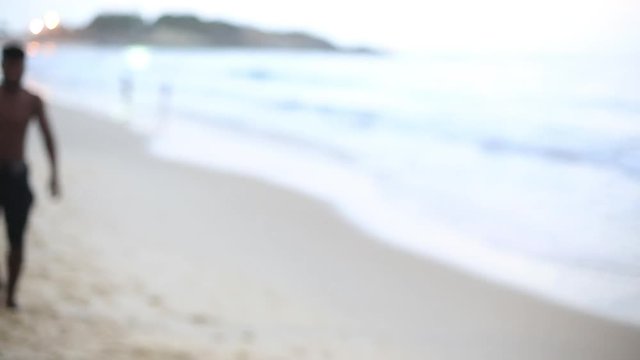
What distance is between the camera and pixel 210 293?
215 centimetres

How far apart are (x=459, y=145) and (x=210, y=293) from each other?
2309 millimetres

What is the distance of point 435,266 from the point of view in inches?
111

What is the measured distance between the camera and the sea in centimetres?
210

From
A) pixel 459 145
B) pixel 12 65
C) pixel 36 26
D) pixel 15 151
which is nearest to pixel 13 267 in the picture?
pixel 15 151

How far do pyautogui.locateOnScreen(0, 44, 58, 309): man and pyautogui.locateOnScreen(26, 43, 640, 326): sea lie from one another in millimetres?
110

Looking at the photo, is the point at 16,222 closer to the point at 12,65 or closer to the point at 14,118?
the point at 14,118

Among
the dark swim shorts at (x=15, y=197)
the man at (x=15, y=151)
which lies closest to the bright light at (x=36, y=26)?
the man at (x=15, y=151)

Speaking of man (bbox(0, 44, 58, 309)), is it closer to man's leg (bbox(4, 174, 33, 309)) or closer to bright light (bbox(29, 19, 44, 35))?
man's leg (bbox(4, 174, 33, 309))

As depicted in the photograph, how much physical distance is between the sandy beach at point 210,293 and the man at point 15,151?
2.1 inches

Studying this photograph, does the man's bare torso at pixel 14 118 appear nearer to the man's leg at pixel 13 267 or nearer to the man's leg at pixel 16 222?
the man's leg at pixel 16 222

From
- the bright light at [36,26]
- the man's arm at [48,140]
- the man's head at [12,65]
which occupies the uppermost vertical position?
the bright light at [36,26]

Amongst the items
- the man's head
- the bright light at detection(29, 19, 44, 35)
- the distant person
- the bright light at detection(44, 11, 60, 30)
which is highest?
the distant person

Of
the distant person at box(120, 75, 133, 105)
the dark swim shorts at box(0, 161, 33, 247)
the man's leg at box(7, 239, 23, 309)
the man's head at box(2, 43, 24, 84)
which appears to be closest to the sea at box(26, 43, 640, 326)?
the distant person at box(120, 75, 133, 105)

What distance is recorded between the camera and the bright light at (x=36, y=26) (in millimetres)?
1852
